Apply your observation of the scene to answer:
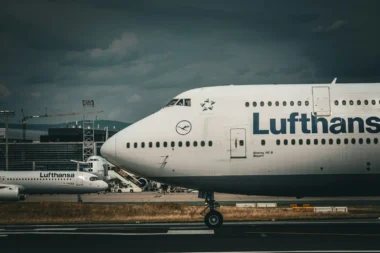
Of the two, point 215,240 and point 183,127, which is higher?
point 183,127

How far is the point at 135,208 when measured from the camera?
4025 centimetres

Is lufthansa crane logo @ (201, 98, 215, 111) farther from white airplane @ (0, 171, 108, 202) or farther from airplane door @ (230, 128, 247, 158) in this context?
white airplane @ (0, 171, 108, 202)

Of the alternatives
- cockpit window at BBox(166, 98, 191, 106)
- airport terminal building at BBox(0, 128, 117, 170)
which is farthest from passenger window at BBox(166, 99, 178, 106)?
airport terminal building at BBox(0, 128, 117, 170)

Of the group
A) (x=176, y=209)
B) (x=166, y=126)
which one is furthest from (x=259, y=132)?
(x=176, y=209)

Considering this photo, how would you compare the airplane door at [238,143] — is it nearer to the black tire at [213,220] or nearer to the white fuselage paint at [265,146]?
the white fuselage paint at [265,146]

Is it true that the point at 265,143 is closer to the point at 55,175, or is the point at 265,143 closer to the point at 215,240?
the point at 215,240

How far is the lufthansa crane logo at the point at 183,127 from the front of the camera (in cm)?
2267

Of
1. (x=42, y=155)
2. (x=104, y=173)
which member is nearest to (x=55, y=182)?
(x=104, y=173)

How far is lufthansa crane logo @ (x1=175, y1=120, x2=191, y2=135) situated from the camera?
74.4 feet

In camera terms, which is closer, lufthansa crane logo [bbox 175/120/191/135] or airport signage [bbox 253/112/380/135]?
airport signage [bbox 253/112/380/135]

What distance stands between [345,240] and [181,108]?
29.7 feet

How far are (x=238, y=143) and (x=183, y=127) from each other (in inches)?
99.7

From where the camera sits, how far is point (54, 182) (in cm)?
6881

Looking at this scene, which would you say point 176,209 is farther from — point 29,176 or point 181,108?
point 29,176
